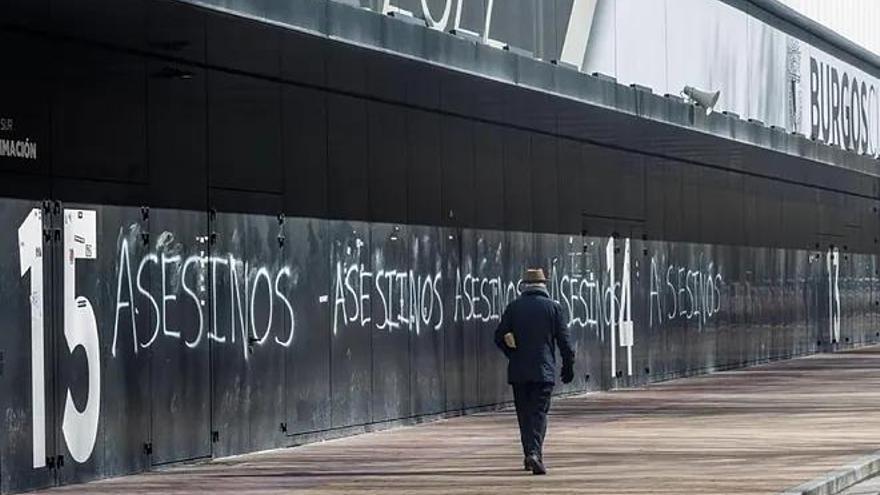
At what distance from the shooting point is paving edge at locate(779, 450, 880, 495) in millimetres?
17609

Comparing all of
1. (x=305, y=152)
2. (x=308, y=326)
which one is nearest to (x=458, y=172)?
(x=305, y=152)

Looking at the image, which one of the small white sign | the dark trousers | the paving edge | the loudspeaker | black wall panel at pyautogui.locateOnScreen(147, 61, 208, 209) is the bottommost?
the paving edge

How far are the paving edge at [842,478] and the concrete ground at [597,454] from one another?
0.54ft

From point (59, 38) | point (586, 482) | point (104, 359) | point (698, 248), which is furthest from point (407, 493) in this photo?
point (698, 248)

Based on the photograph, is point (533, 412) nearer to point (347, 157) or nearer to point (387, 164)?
point (347, 157)

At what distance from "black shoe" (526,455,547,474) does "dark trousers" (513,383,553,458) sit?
38mm

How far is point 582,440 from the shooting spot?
77.6ft

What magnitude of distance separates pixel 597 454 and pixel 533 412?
2321 millimetres

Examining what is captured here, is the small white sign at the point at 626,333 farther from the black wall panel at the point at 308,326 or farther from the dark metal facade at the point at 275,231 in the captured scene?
the black wall panel at the point at 308,326

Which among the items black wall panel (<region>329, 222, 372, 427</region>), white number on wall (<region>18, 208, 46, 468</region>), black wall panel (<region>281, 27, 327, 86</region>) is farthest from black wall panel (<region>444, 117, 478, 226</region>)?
white number on wall (<region>18, 208, 46, 468</region>)

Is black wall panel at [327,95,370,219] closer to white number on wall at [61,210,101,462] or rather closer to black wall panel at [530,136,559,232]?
white number on wall at [61,210,101,462]

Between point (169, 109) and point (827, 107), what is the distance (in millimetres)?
31642

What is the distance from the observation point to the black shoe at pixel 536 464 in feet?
63.6

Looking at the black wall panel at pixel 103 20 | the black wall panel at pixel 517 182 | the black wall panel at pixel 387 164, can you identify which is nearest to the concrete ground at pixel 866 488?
the black wall panel at pixel 103 20
